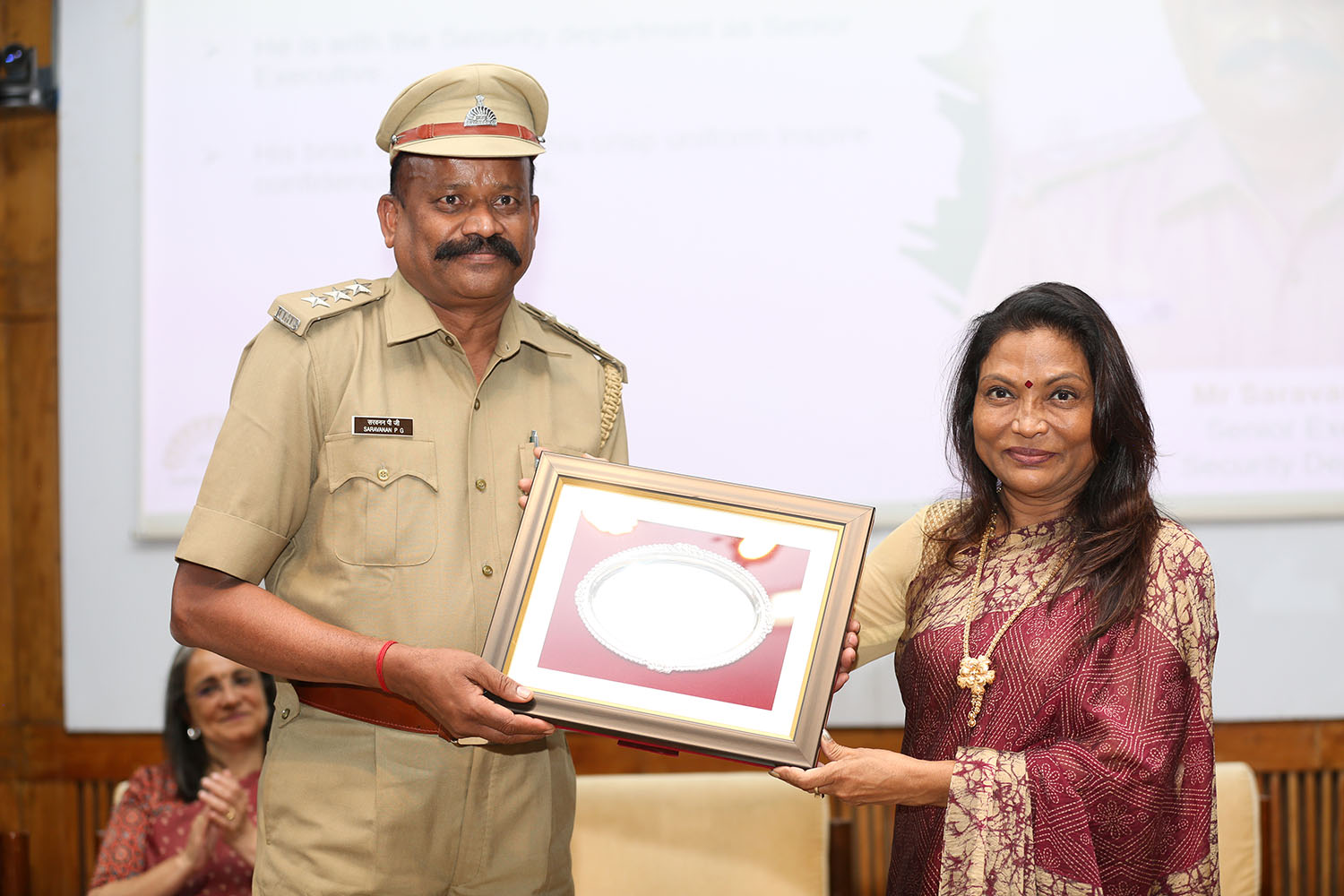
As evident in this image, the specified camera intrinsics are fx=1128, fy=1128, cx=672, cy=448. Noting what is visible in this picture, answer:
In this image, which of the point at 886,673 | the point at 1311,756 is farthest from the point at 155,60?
the point at 1311,756

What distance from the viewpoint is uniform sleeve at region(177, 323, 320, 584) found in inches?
61.8

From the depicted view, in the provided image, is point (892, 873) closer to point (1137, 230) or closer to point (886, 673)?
point (886, 673)

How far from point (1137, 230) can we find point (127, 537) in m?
3.08

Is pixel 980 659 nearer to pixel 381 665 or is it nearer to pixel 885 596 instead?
pixel 885 596

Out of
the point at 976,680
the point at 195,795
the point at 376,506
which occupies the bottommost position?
the point at 195,795

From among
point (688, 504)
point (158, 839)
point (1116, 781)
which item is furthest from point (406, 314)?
point (158, 839)

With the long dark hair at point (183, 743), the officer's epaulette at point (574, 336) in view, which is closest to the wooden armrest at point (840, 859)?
the long dark hair at point (183, 743)

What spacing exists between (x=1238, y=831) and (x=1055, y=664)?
1.60 meters

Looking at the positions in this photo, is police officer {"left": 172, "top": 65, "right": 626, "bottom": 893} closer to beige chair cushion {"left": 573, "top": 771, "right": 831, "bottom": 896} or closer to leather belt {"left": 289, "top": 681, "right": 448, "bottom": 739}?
leather belt {"left": 289, "top": 681, "right": 448, "bottom": 739}

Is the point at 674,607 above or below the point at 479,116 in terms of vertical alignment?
below

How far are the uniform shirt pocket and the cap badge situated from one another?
19.3 inches

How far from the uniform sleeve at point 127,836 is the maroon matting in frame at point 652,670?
1803 mm

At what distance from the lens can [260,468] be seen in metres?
1.58

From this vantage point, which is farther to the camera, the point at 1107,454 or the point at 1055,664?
the point at 1107,454
